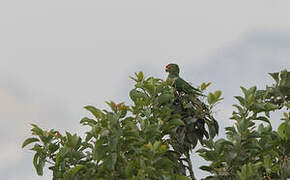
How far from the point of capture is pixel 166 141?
8938 mm

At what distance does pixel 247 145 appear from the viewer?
8.42m

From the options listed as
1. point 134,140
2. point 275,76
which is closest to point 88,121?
point 134,140

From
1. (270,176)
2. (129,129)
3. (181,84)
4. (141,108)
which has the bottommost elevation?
(270,176)

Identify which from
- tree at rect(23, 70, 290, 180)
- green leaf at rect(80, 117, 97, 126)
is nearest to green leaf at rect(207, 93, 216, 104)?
tree at rect(23, 70, 290, 180)

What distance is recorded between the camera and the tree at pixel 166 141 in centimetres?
770

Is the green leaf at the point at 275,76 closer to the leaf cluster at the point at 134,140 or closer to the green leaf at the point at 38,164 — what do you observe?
the leaf cluster at the point at 134,140

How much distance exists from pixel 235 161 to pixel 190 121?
1.14 m

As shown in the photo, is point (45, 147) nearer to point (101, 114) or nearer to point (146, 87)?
point (101, 114)

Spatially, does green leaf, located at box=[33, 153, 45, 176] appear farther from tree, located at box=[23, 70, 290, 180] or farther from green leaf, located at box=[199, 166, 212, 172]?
green leaf, located at box=[199, 166, 212, 172]

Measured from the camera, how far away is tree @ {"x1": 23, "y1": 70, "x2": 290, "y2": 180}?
25.3 ft

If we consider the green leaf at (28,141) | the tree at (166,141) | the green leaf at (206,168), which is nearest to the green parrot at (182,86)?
the tree at (166,141)

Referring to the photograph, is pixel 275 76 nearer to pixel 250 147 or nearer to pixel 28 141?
pixel 250 147

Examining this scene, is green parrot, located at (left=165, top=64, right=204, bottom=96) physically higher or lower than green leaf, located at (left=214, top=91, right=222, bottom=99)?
higher

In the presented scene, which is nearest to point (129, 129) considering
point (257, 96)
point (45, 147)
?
point (45, 147)
